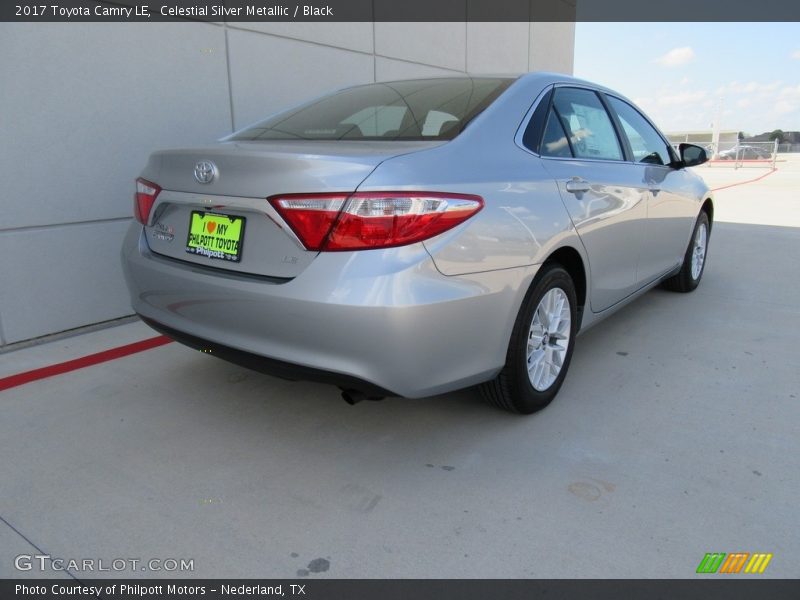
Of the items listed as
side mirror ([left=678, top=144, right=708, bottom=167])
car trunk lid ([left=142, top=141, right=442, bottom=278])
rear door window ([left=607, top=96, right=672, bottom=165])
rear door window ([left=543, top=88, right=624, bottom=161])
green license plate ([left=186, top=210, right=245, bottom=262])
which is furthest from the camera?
side mirror ([left=678, top=144, right=708, bottom=167])

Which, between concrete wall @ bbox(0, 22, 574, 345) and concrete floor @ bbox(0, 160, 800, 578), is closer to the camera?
concrete floor @ bbox(0, 160, 800, 578)

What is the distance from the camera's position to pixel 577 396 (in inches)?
124

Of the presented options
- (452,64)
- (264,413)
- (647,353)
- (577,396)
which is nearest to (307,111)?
(264,413)

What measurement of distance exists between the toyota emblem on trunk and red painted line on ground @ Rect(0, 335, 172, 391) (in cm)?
176

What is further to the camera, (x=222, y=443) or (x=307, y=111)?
(x=307, y=111)

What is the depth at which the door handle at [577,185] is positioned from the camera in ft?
9.41

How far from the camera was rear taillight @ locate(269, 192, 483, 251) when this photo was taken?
80.9 inches

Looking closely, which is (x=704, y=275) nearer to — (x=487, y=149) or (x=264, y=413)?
(x=487, y=149)

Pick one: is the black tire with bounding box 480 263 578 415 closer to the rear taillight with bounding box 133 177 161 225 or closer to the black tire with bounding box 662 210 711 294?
the rear taillight with bounding box 133 177 161 225

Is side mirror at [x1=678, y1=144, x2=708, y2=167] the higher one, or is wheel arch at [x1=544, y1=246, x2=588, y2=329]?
side mirror at [x1=678, y1=144, x2=708, y2=167]

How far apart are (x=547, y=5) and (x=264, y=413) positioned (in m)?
9.62

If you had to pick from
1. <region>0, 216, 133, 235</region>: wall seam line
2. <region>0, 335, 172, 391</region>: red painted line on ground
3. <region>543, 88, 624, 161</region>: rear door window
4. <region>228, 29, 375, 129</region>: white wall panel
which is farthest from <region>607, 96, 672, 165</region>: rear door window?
<region>0, 216, 133, 235</region>: wall seam line

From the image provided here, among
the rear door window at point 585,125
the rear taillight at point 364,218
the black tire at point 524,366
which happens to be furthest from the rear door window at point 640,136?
the rear taillight at point 364,218
